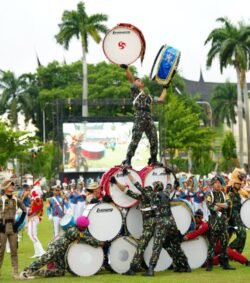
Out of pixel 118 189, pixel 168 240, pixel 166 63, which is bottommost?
pixel 168 240

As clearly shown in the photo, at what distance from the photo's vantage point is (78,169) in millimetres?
56062

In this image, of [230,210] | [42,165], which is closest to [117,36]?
[230,210]

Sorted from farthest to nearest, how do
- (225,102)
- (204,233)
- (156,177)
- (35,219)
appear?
(225,102) → (35,219) → (156,177) → (204,233)

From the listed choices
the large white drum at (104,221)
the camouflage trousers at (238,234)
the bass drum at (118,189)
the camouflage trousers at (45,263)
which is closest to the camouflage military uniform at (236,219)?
the camouflage trousers at (238,234)

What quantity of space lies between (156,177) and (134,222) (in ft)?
3.35

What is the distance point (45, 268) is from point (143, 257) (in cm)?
192

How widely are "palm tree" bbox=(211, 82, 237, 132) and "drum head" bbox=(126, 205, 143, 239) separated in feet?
269

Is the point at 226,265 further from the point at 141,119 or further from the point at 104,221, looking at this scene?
the point at 141,119

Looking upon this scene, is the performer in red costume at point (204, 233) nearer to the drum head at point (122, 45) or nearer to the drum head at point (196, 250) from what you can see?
the drum head at point (196, 250)

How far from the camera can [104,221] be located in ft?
54.1

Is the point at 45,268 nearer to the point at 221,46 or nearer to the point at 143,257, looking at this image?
the point at 143,257

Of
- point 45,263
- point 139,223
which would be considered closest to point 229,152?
point 139,223

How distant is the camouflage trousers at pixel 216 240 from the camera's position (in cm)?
1664

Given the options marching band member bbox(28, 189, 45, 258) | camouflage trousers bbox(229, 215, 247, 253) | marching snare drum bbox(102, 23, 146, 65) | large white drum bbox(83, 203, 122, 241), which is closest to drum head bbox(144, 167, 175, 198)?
large white drum bbox(83, 203, 122, 241)
